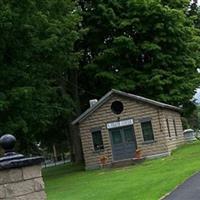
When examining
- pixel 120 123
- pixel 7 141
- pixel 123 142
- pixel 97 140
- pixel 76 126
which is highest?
pixel 76 126

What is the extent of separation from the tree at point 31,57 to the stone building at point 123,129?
269cm

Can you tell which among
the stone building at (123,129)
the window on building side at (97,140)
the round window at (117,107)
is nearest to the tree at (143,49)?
the round window at (117,107)

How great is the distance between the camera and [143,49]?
45.5m

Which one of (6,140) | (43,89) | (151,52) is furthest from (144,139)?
(6,140)

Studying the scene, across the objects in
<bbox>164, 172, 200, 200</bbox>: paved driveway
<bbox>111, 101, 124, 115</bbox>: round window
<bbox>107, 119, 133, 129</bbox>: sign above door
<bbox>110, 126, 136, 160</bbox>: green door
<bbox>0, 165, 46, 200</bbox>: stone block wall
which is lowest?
<bbox>164, 172, 200, 200</bbox>: paved driveway

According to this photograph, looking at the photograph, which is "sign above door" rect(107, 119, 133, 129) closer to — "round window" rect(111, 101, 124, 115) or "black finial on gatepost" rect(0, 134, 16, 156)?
"round window" rect(111, 101, 124, 115)

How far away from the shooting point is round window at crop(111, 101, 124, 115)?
126ft

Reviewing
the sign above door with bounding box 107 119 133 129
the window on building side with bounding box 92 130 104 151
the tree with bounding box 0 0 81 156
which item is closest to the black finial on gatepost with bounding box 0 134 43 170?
the tree with bounding box 0 0 81 156

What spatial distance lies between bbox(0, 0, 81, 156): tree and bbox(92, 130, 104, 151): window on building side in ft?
8.70

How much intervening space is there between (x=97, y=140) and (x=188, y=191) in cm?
2200

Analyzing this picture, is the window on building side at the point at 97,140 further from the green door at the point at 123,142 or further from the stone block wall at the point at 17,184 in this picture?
the stone block wall at the point at 17,184

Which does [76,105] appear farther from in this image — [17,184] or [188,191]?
[17,184]

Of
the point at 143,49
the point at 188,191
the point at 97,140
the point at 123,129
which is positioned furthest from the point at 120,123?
the point at 188,191

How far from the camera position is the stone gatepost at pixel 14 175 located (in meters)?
7.74
